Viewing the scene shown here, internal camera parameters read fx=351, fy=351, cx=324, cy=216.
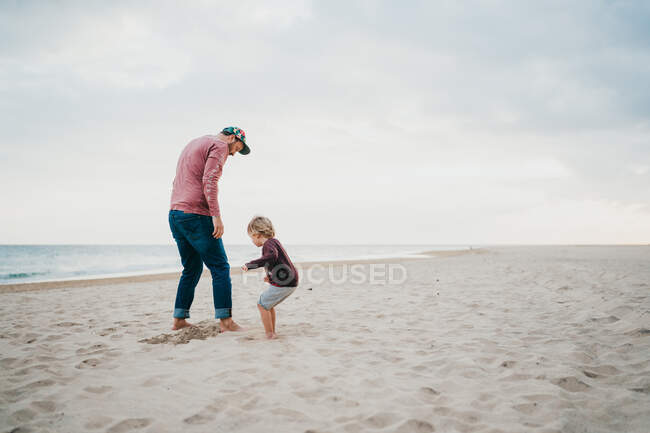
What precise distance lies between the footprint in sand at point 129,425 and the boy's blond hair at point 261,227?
6.92ft

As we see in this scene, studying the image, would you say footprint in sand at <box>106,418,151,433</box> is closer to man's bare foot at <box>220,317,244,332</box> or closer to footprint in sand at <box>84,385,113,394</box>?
footprint in sand at <box>84,385,113,394</box>

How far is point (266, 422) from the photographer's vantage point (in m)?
2.02

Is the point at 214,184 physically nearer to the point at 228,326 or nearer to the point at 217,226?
the point at 217,226

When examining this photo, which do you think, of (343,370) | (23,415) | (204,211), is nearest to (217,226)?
(204,211)

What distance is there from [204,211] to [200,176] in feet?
1.27

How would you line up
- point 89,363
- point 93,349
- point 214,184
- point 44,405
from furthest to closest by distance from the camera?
point 214,184, point 93,349, point 89,363, point 44,405

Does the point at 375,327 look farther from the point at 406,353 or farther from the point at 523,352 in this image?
the point at 523,352

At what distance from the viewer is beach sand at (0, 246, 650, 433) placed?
2045 mm

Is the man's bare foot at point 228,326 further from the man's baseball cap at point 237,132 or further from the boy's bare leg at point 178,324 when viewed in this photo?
the man's baseball cap at point 237,132

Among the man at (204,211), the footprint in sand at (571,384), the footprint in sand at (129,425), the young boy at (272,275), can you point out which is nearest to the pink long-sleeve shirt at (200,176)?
the man at (204,211)

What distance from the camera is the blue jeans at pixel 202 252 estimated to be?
3.72 m

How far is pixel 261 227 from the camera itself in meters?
3.89

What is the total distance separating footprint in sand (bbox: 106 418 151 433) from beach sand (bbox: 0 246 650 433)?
10 mm

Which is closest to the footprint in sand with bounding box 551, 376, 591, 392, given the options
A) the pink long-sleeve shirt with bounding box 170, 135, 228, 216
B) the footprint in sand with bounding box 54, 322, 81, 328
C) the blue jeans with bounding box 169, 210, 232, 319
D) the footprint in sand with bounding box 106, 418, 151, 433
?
the footprint in sand with bounding box 106, 418, 151, 433
